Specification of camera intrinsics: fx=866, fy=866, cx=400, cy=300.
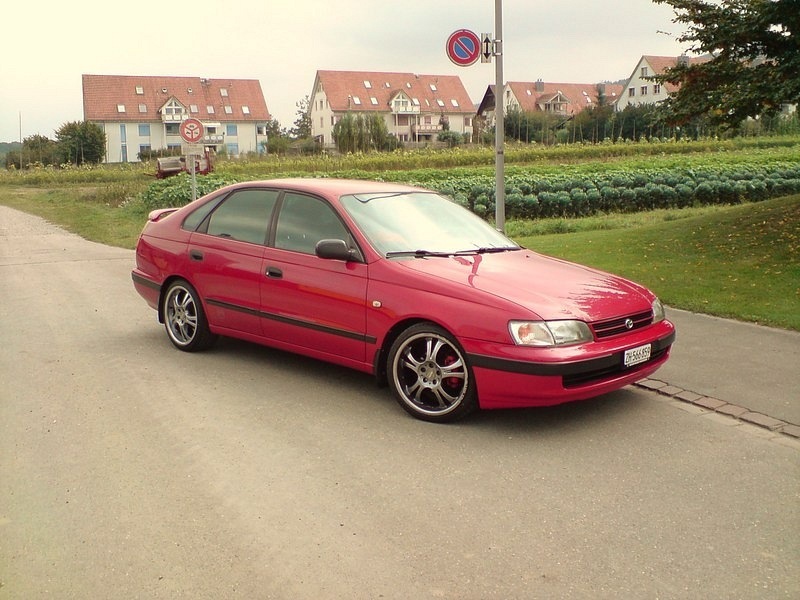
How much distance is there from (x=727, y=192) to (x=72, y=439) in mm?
23654

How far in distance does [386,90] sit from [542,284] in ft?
330

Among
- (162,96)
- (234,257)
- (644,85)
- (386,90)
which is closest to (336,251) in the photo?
(234,257)

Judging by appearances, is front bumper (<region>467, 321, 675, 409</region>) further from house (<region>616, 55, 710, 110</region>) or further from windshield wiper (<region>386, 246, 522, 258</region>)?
house (<region>616, 55, 710, 110</region>)

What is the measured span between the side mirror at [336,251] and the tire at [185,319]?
1.74m

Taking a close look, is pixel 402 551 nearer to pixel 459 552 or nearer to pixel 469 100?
pixel 459 552

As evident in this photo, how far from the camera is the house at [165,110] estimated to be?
91750 mm

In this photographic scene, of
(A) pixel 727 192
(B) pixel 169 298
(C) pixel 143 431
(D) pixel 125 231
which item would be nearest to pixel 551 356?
(C) pixel 143 431

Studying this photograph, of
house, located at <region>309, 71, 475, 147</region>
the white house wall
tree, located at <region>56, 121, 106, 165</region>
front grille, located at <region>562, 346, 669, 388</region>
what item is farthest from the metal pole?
the white house wall

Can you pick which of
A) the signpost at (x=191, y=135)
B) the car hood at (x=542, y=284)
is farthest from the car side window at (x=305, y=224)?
the signpost at (x=191, y=135)

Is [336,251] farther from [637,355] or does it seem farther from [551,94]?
[551,94]

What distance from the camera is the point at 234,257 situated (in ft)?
22.8

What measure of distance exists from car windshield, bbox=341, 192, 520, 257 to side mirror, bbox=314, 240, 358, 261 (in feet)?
0.63

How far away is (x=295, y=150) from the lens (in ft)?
217

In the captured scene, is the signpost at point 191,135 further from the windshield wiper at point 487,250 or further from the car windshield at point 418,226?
the windshield wiper at point 487,250
